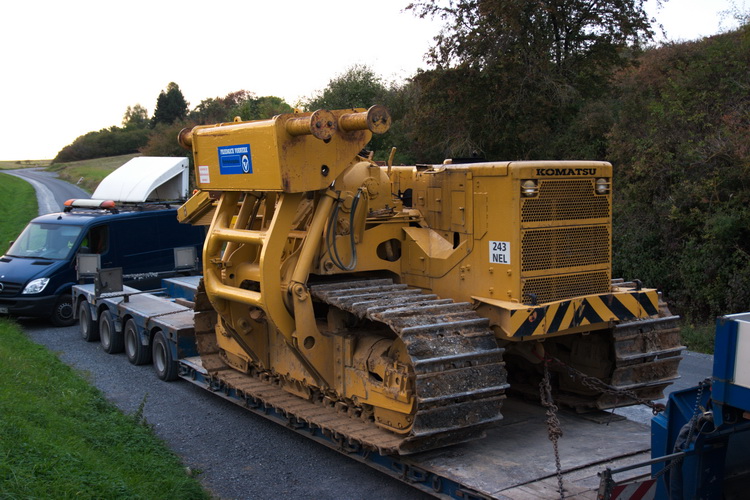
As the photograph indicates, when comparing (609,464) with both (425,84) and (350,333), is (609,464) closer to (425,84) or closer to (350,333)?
(350,333)

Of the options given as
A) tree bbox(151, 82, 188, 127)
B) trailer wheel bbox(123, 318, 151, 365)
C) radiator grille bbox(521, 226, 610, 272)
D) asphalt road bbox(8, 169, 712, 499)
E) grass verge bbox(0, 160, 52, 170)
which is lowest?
asphalt road bbox(8, 169, 712, 499)

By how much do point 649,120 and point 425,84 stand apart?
7.04 metres

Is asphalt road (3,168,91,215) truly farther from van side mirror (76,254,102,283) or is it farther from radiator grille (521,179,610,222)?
radiator grille (521,179,610,222)

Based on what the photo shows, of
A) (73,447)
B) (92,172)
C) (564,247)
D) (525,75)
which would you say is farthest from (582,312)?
(92,172)

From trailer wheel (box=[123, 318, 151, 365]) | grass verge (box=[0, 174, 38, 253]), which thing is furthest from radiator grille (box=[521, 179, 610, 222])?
grass verge (box=[0, 174, 38, 253])

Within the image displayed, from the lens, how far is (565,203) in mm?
7422

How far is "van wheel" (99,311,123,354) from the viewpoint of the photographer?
1331cm

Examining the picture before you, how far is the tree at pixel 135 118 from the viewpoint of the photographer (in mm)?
81875

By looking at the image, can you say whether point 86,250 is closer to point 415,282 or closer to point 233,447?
point 233,447

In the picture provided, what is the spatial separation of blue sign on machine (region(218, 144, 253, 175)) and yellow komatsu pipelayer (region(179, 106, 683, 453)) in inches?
0.9

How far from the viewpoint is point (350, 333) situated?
7.99 metres

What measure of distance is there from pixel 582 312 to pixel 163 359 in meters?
6.67

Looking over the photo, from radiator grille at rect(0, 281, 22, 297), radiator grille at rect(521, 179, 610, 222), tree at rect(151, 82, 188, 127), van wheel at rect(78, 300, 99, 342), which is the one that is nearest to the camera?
radiator grille at rect(521, 179, 610, 222)

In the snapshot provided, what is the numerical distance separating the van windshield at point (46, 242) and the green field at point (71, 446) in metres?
4.49
